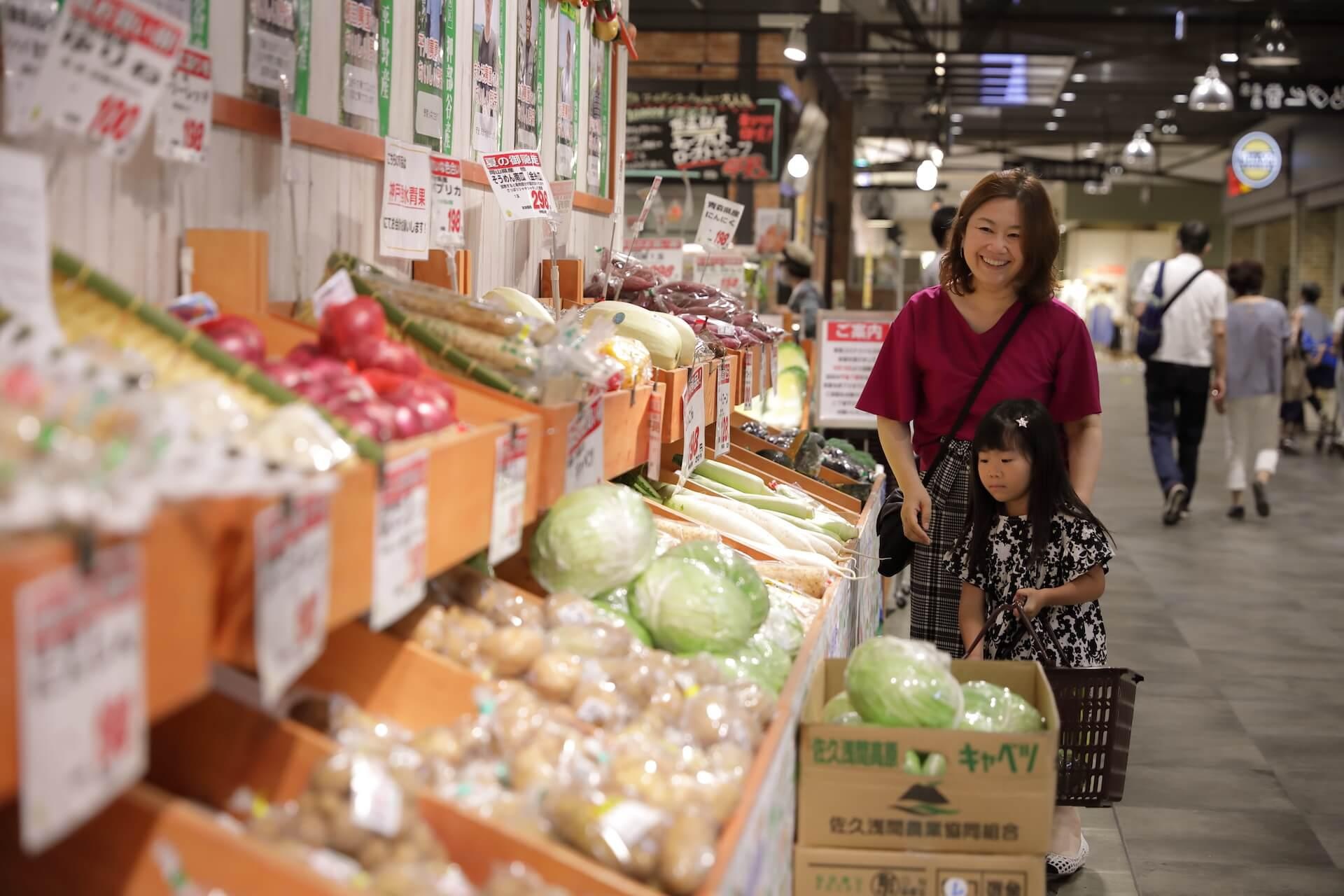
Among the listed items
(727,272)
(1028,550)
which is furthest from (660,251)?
(1028,550)

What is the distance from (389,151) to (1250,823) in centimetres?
324

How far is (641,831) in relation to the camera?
165cm

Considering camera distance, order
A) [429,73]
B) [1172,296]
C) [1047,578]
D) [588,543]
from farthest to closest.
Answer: [1172,296]
[1047,578]
[429,73]
[588,543]

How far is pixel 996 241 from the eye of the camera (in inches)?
139

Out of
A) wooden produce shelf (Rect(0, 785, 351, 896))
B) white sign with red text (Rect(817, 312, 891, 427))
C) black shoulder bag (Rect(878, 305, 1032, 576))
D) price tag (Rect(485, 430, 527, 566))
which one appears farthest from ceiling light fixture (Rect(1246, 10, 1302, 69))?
wooden produce shelf (Rect(0, 785, 351, 896))

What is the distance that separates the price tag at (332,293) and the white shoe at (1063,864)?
7.82 ft

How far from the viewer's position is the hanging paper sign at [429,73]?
9.63 ft

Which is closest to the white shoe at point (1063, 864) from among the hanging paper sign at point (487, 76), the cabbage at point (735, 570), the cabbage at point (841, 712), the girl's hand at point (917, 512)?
the girl's hand at point (917, 512)

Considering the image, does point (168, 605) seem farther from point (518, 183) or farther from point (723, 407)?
point (723, 407)

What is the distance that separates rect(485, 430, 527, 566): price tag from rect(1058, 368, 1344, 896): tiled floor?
225 cm

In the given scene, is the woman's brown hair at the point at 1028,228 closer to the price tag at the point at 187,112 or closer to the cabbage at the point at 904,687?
the cabbage at the point at 904,687

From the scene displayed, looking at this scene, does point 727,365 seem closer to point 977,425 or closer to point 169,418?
point 977,425

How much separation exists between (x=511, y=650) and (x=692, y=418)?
1.34m

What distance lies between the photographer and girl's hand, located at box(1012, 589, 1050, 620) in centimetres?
320
